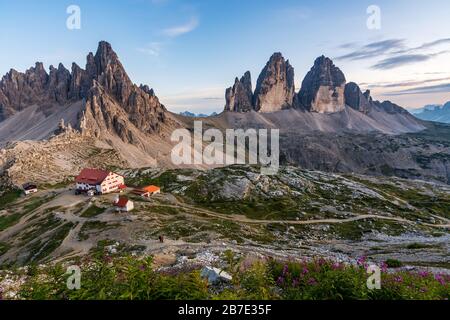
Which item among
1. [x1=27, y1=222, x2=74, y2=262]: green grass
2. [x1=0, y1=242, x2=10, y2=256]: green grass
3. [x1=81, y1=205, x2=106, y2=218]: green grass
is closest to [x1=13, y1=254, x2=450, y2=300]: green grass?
[x1=27, y1=222, x2=74, y2=262]: green grass

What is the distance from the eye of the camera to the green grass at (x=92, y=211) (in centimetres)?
8919

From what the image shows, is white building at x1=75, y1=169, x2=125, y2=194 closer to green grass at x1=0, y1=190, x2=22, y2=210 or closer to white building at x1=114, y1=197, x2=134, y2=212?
white building at x1=114, y1=197, x2=134, y2=212

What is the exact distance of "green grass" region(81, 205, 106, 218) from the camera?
8919 centimetres

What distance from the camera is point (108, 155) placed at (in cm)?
19162

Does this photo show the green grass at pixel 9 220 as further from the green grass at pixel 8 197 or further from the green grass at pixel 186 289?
the green grass at pixel 186 289

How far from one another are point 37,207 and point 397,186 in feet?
537

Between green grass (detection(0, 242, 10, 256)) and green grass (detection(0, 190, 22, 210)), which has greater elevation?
green grass (detection(0, 190, 22, 210))

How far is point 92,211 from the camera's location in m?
92.1

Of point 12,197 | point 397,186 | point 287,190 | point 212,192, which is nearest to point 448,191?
point 397,186

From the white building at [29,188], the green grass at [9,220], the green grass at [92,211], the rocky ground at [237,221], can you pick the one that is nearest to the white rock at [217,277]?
the rocky ground at [237,221]

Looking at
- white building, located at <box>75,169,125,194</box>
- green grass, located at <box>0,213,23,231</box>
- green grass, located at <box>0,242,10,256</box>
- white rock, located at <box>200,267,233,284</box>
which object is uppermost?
white rock, located at <box>200,267,233,284</box>

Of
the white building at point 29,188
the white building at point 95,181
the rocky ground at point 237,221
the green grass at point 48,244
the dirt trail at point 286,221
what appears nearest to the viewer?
the rocky ground at point 237,221

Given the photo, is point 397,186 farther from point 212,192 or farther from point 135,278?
point 135,278

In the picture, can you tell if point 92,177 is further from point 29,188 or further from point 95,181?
point 29,188
